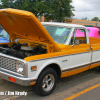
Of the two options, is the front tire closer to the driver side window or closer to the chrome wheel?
the chrome wheel

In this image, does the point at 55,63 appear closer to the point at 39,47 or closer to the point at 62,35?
the point at 39,47

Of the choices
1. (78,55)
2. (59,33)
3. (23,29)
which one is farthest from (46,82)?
(23,29)

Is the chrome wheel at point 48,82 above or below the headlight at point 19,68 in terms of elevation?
below

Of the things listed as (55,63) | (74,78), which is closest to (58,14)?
(74,78)

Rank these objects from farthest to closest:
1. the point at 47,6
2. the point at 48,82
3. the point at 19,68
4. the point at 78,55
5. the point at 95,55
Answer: the point at 47,6 → the point at 95,55 → the point at 78,55 → the point at 48,82 → the point at 19,68

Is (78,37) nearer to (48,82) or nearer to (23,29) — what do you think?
(23,29)

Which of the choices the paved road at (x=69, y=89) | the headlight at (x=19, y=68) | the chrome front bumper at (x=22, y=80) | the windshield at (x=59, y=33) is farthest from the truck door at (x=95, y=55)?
the headlight at (x=19, y=68)

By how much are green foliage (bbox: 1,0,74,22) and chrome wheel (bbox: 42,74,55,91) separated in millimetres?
12405

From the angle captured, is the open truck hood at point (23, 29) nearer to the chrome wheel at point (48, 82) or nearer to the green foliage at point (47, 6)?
the chrome wheel at point (48, 82)

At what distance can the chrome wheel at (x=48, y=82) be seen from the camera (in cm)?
379

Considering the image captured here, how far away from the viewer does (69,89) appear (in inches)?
175

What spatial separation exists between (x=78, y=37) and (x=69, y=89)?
6.64ft

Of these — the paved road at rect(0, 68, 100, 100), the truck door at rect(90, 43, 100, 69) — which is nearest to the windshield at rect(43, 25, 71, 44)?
the truck door at rect(90, 43, 100, 69)

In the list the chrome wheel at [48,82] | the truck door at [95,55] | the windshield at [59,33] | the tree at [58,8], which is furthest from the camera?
the tree at [58,8]
